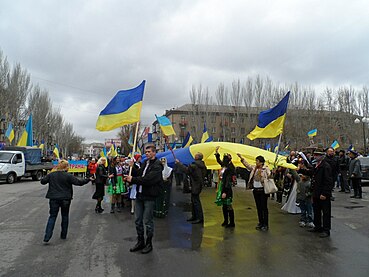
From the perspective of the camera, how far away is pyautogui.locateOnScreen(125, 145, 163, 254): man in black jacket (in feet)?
18.1

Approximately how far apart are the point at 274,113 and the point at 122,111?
4532 millimetres

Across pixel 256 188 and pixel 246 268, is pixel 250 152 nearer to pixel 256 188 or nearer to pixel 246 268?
pixel 256 188

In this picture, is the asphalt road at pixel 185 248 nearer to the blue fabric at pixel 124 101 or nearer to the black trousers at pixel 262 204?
the black trousers at pixel 262 204

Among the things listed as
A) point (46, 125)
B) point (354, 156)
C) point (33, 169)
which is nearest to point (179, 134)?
point (46, 125)

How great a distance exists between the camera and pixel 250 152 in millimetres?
10789

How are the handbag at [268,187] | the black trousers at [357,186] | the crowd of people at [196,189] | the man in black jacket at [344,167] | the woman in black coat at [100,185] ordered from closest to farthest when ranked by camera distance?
the crowd of people at [196,189] → the handbag at [268,187] → the woman in black coat at [100,185] → the black trousers at [357,186] → the man in black jacket at [344,167]

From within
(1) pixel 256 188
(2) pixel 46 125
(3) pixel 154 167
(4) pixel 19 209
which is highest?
(2) pixel 46 125

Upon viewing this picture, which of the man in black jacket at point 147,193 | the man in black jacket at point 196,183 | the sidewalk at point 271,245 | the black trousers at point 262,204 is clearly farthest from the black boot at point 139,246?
the black trousers at point 262,204

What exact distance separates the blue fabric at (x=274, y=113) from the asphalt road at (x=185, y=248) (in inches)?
111

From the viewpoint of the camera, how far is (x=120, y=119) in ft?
24.9

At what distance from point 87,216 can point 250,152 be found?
5.59 meters

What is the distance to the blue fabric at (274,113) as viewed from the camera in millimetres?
Answer: 9144

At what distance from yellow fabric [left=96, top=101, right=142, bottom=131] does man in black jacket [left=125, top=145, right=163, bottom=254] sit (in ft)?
6.47

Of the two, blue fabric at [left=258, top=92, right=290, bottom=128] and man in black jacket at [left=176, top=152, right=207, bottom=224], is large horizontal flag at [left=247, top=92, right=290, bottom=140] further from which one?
man in black jacket at [left=176, top=152, right=207, bottom=224]
